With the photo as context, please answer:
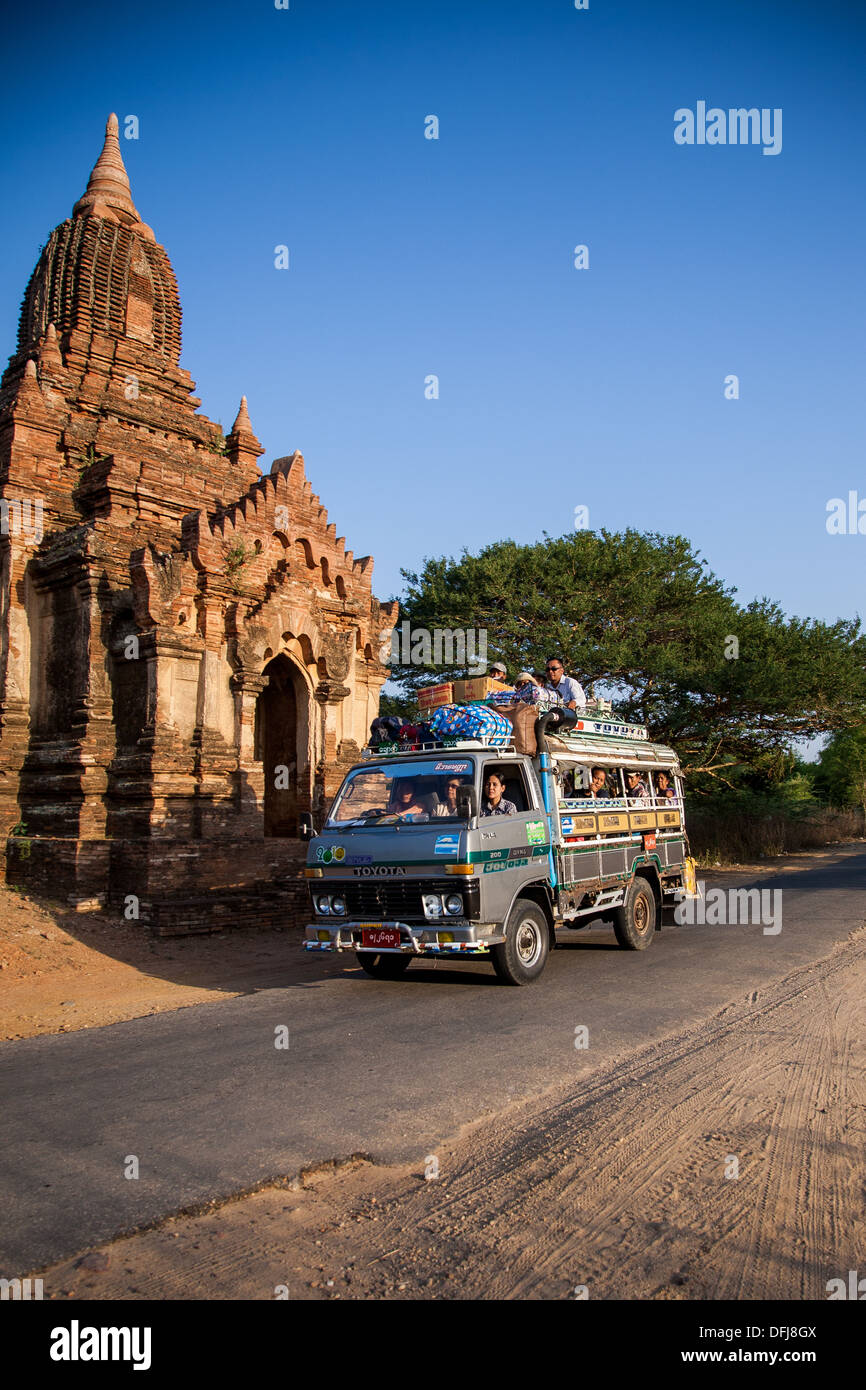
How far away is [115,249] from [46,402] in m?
4.37

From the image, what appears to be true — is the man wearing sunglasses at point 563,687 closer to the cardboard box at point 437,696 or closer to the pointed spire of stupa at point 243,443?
the cardboard box at point 437,696

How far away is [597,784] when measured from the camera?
1080 cm

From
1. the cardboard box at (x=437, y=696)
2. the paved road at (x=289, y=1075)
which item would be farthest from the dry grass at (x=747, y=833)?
the paved road at (x=289, y=1075)

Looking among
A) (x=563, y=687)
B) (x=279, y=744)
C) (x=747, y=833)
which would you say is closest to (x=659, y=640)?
(x=747, y=833)

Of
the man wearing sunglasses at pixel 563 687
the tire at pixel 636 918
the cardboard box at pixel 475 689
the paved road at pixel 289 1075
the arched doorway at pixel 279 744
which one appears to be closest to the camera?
the paved road at pixel 289 1075

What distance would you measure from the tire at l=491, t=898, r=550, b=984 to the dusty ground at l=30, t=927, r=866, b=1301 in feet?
9.38

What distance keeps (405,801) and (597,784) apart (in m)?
2.86

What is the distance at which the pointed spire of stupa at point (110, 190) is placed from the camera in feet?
61.6

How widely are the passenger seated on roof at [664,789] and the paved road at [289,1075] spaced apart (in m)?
3.16

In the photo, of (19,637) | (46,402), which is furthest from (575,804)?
(46,402)

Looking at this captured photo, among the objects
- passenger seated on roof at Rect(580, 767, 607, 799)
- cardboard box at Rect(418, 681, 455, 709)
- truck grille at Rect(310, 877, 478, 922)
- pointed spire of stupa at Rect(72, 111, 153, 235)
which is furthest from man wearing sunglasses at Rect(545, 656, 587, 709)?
pointed spire of stupa at Rect(72, 111, 153, 235)

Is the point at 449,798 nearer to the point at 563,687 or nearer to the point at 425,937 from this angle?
the point at 425,937

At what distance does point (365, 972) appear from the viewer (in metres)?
9.71
